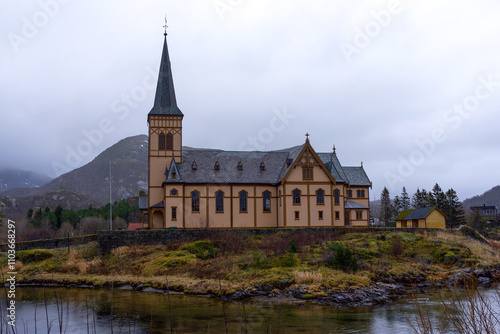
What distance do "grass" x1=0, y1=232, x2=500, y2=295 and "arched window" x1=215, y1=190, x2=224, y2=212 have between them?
31.8 ft

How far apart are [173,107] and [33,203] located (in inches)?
5371

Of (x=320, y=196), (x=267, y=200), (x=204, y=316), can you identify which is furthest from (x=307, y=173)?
(x=204, y=316)

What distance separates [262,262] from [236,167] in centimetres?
2170

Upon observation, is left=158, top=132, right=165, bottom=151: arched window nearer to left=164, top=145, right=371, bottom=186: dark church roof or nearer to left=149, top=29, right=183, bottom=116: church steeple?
left=164, top=145, right=371, bottom=186: dark church roof

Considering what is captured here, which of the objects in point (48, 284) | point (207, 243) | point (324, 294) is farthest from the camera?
point (207, 243)

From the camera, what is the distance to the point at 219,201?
57156 mm

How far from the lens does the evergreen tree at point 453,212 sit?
85.6 m

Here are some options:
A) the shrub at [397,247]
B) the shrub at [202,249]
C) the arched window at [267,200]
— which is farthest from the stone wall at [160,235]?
the arched window at [267,200]

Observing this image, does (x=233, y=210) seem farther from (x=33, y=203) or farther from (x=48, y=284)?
(x=33, y=203)

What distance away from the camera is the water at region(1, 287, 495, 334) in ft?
77.2

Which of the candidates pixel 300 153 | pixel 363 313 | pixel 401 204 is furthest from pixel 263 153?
pixel 401 204

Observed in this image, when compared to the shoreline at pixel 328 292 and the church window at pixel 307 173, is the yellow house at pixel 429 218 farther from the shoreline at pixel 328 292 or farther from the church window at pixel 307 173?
the shoreline at pixel 328 292

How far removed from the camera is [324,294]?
106 ft

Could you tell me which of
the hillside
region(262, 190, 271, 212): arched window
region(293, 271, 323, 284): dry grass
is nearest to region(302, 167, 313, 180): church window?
region(262, 190, 271, 212): arched window
